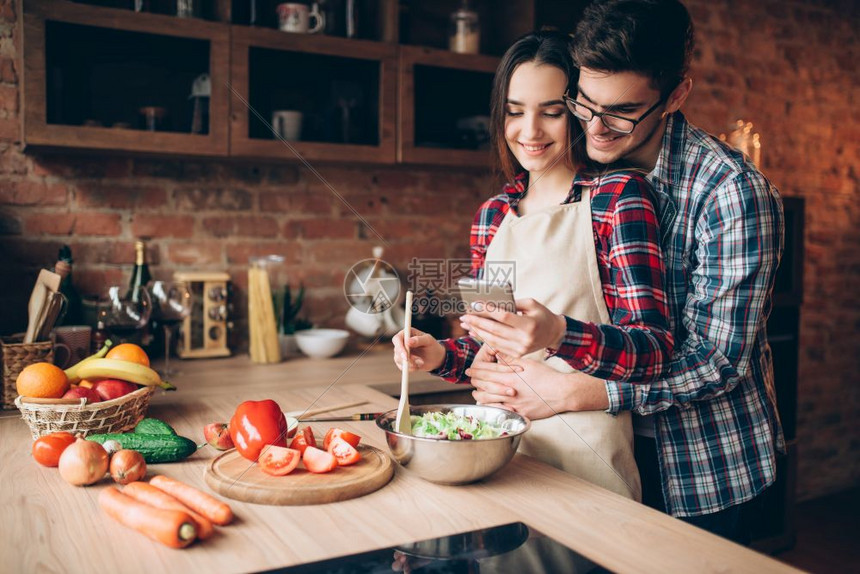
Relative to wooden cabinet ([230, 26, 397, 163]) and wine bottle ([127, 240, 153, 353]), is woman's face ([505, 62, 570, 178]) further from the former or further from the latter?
wine bottle ([127, 240, 153, 353])

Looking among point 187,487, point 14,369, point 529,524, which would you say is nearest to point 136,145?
point 14,369

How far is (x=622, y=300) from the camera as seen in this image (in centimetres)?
138

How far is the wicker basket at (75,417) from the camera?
53.3 inches

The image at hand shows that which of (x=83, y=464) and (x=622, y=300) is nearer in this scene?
(x=83, y=464)

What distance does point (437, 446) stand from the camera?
3.71 feet

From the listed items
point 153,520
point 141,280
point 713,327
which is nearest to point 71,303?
point 141,280

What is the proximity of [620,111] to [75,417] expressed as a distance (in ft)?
3.90

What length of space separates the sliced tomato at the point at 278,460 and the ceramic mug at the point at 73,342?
95cm

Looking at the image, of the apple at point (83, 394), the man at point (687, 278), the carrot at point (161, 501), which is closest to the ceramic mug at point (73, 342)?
the apple at point (83, 394)

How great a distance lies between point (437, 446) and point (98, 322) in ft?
4.40

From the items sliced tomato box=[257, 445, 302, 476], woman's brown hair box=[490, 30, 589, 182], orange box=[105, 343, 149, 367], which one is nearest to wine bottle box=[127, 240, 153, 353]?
orange box=[105, 343, 149, 367]

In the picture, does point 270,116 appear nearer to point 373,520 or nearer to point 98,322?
point 98,322

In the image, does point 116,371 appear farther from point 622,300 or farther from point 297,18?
point 297,18

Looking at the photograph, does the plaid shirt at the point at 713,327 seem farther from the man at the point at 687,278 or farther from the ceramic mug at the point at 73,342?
the ceramic mug at the point at 73,342
